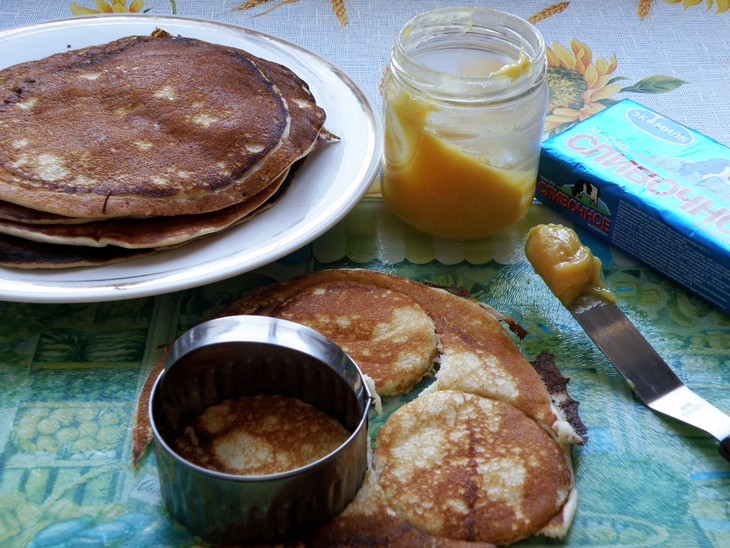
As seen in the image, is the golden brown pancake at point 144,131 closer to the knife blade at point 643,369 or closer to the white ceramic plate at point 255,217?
the white ceramic plate at point 255,217

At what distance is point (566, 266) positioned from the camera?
123cm

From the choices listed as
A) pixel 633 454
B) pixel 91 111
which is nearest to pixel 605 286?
pixel 633 454

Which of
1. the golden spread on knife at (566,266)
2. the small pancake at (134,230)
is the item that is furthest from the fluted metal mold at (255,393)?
the golden spread on knife at (566,266)

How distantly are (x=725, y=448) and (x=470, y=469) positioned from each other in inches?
14.4

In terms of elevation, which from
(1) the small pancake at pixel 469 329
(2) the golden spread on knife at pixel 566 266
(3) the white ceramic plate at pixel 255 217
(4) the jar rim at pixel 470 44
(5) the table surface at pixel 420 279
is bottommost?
(5) the table surface at pixel 420 279

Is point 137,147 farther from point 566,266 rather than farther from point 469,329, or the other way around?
point 566,266

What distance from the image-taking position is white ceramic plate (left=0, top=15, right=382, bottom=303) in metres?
Answer: 1.15

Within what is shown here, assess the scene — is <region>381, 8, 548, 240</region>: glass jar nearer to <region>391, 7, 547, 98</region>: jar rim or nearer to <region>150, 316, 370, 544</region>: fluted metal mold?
<region>391, 7, 547, 98</region>: jar rim

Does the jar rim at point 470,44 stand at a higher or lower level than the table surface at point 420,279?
higher

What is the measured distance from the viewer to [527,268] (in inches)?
54.2

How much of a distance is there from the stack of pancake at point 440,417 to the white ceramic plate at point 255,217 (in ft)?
0.31

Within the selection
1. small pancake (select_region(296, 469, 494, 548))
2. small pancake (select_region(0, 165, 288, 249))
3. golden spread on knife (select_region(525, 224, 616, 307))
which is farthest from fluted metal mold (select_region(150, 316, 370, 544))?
golden spread on knife (select_region(525, 224, 616, 307))

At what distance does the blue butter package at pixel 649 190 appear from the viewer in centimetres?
129

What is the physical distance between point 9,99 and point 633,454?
→ 4.02 ft
